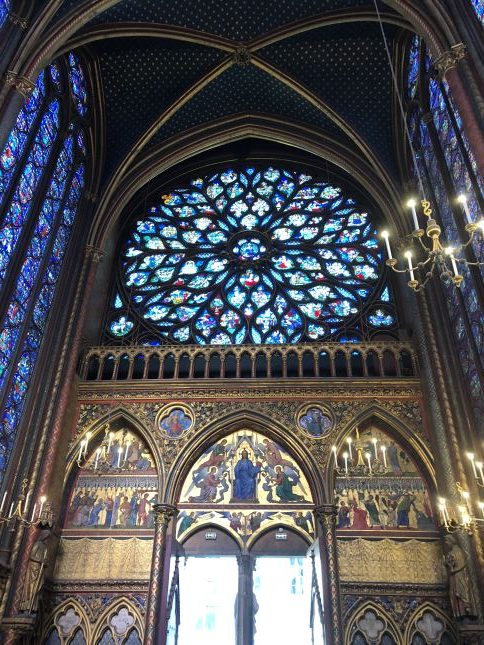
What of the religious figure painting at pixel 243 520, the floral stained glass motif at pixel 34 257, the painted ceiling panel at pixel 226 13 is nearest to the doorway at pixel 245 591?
the religious figure painting at pixel 243 520

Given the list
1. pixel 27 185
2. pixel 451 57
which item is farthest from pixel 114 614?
pixel 451 57

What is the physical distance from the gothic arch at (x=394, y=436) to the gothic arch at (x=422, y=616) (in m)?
1.99

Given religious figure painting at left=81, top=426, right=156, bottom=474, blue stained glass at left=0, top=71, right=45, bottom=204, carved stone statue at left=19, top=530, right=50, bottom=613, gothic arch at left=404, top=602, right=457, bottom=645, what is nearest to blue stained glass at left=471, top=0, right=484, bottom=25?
blue stained glass at left=0, top=71, right=45, bottom=204

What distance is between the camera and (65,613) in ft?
32.0

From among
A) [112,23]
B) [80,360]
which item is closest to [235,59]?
[112,23]

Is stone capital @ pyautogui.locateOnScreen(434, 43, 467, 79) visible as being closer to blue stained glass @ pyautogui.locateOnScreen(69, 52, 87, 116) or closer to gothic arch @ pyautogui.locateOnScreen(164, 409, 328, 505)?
gothic arch @ pyautogui.locateOnScreen(164, 409, 328, 505)

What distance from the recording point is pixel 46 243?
11.5 meters

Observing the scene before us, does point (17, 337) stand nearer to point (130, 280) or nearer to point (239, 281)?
point (130, 280)

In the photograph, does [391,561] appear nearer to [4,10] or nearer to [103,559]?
[103,559]

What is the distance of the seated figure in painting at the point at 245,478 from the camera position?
35.6 ft

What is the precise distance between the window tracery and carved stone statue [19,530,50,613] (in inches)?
200

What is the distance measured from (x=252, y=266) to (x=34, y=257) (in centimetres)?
534

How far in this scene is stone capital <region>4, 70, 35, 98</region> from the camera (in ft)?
29.2

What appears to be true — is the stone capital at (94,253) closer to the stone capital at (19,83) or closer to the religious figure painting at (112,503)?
the stone capital at (19,83)
